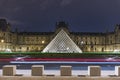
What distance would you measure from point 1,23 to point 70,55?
9078 cm

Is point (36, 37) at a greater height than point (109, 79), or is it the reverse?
point (36, 37)

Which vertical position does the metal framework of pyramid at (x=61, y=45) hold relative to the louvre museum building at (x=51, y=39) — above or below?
below

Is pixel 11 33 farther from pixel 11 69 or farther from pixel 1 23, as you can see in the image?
pixel 11 69

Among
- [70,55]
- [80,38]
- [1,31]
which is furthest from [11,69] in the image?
[80,38]

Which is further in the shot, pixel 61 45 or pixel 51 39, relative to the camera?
pixel 51 39

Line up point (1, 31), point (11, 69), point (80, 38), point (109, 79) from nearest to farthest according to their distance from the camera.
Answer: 1. point (109, 79)
2. point (11, 69)
3. point (1, 31)
4. point (80, 38)

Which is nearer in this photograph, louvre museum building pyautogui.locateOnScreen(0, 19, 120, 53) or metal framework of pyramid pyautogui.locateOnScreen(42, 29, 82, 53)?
metal framework of pyramid pyautogui.locateOnScreen(42, 29, 82, 53)

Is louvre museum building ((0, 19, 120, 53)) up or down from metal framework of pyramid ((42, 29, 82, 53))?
up

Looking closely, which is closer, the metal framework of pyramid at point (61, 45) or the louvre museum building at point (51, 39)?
the metal framework of pyramid at point (61, 45)

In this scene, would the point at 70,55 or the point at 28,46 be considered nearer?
the point at 70,55

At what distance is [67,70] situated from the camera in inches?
698

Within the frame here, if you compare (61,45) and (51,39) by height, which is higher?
(51,39)

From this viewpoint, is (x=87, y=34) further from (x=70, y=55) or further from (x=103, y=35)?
(x=70, y=55)

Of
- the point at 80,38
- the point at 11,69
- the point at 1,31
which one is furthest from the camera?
the point at 80,38
